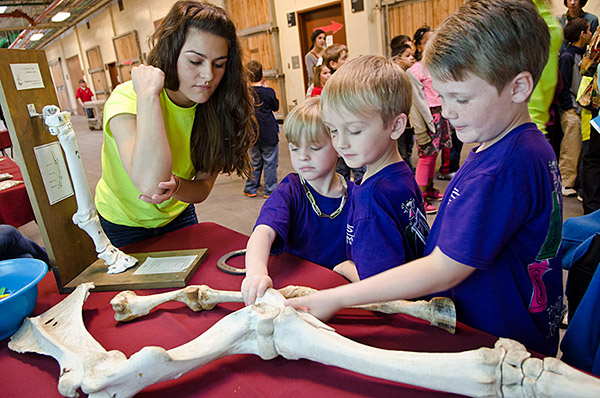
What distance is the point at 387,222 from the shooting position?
1108 mm

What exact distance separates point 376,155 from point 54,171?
1.05 m

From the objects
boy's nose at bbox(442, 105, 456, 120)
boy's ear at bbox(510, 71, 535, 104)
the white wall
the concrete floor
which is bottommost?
→ the concrete floor

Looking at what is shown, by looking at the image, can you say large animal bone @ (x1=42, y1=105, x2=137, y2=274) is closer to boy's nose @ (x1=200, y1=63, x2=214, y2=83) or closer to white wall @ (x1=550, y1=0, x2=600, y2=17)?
boy's nose @ (x1=200, y1=63, x2=214, y2=83)

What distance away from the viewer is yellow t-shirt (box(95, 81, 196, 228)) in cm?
159

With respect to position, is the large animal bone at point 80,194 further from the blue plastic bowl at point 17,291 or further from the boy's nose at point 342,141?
the boy's nose at point 342,141

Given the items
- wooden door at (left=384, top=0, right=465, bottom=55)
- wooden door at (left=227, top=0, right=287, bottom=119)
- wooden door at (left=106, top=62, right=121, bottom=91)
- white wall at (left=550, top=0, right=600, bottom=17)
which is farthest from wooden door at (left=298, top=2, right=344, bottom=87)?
wooden door at (left=106, top=62, right=121, bottom=91)

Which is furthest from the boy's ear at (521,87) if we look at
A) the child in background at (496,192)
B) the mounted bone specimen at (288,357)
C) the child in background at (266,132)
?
the child in background at (266,132)

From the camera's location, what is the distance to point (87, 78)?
61.7 ft

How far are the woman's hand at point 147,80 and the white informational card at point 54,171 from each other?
1.11 ft

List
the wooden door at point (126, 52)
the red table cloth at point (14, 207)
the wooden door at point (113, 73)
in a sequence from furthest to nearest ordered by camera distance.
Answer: the wooden door at point (113, 73)
the wooden door at point (126, 52)
the red table cloth at point (14, 207)

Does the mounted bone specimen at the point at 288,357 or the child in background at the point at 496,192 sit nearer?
the mounted bone specimen at the point at 288,357

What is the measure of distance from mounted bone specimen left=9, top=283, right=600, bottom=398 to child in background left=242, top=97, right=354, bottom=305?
359mm

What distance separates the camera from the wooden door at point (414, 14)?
20.4 ft

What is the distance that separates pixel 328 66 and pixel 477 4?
333cm
